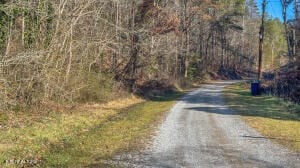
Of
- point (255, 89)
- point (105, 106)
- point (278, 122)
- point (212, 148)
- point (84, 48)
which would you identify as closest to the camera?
point (212, 148)

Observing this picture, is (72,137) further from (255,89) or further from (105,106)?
(255,89)

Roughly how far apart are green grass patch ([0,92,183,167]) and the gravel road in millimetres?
863

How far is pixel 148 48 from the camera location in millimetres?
34875

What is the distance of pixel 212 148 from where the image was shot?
38.1 feet

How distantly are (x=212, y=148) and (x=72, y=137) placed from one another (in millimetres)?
4657

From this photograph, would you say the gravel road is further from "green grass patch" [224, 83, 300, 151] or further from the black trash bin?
the black trash bin

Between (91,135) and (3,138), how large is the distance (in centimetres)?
292

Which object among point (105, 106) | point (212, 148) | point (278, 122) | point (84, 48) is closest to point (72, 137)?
point (212, 148)

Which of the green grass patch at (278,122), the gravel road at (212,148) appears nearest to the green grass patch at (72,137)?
the gravel road at (212,148)

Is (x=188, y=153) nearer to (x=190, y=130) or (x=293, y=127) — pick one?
(x=190, y=130)

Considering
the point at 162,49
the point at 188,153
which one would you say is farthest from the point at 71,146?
the point at 162,49

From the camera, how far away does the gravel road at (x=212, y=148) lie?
32.2 ft

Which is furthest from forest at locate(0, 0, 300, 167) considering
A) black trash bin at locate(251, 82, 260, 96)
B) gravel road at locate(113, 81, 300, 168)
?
black trash bin at locate(251, 82, 260, 96)

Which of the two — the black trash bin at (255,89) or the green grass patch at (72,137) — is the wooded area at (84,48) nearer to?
the green grass patch at (72,137)
